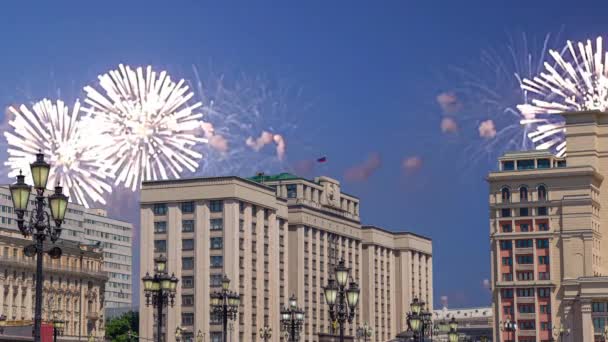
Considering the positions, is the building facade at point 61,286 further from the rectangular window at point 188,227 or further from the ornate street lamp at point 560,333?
the ornate street lamp at point 560,333

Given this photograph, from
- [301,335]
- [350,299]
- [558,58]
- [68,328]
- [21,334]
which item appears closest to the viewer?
[350,299]

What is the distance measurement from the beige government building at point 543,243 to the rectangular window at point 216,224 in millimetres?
43620

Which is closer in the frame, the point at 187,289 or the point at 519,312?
the point at 187,289

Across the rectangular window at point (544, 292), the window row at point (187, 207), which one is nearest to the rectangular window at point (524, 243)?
the rectangular window at point (544, 292)

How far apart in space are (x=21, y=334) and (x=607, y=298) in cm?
10923

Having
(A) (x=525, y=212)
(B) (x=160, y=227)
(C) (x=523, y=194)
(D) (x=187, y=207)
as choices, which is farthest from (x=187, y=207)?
(A) (x=525, y=212)

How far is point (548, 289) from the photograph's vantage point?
181125 mm

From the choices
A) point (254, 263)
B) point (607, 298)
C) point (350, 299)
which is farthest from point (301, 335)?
point (350, 299)

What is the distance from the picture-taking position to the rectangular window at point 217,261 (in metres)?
169

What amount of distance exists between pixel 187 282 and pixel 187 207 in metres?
10.5

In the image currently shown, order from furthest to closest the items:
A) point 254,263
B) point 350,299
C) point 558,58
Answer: point 254,263 < point 558,58 < point 350,299

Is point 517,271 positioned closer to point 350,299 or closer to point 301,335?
point 301,335

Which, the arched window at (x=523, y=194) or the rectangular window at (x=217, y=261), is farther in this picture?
the arched window at (x=523, y=194)

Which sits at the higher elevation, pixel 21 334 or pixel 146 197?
pixel 146 197
